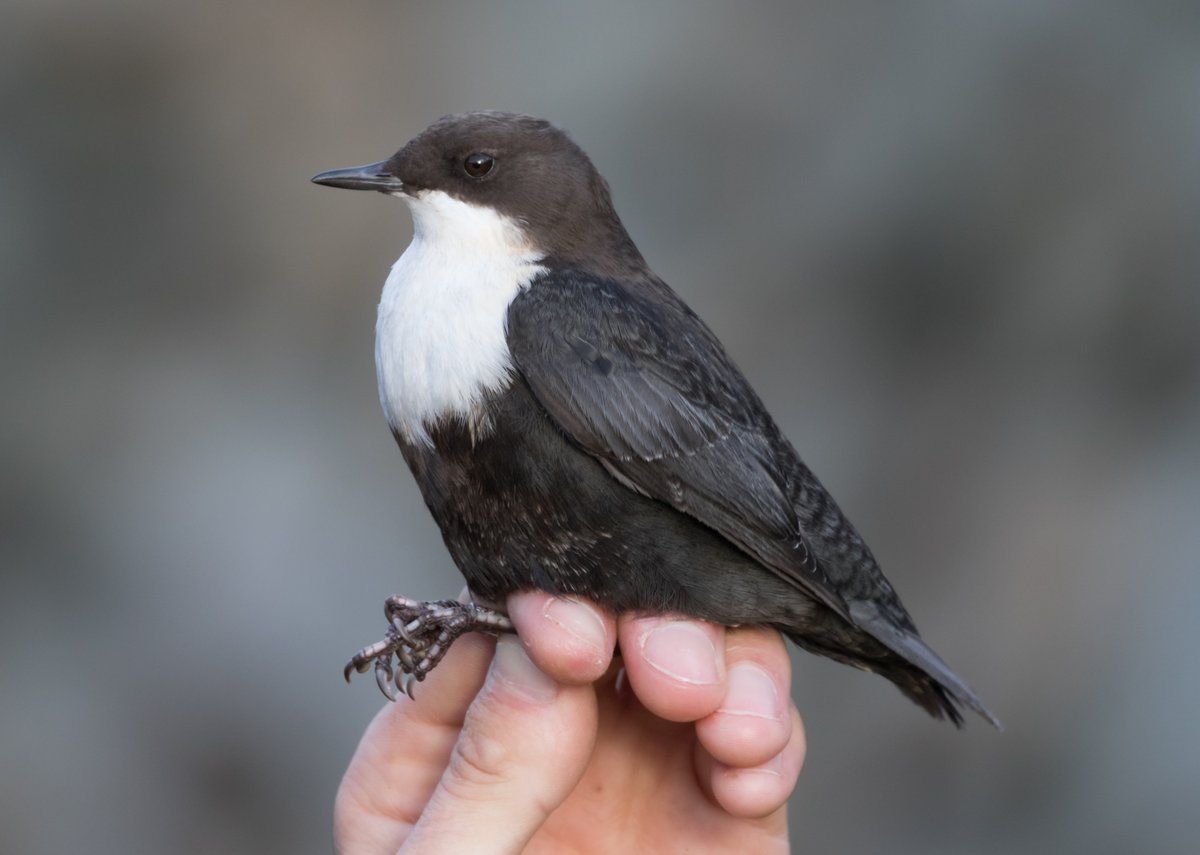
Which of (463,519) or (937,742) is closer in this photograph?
(463,519)

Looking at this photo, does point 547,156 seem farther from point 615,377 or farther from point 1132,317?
point 1132,317

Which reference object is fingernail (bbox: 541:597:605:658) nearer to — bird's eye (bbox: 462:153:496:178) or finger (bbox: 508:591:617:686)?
finger (bbox: 508:591:617:686)

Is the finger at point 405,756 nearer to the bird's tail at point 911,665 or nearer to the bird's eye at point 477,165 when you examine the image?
the bird's tail at point 911,665

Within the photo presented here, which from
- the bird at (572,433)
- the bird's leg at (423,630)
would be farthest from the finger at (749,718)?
the bird's leg at (423,630)

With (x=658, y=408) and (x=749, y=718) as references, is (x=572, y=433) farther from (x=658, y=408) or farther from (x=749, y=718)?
(x=749, y=718)

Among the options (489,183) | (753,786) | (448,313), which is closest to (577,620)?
(753,786)

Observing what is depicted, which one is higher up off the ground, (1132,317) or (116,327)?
(1132,317)

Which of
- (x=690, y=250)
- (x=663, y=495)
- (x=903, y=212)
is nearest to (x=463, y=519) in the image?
(x=663, y=495)
